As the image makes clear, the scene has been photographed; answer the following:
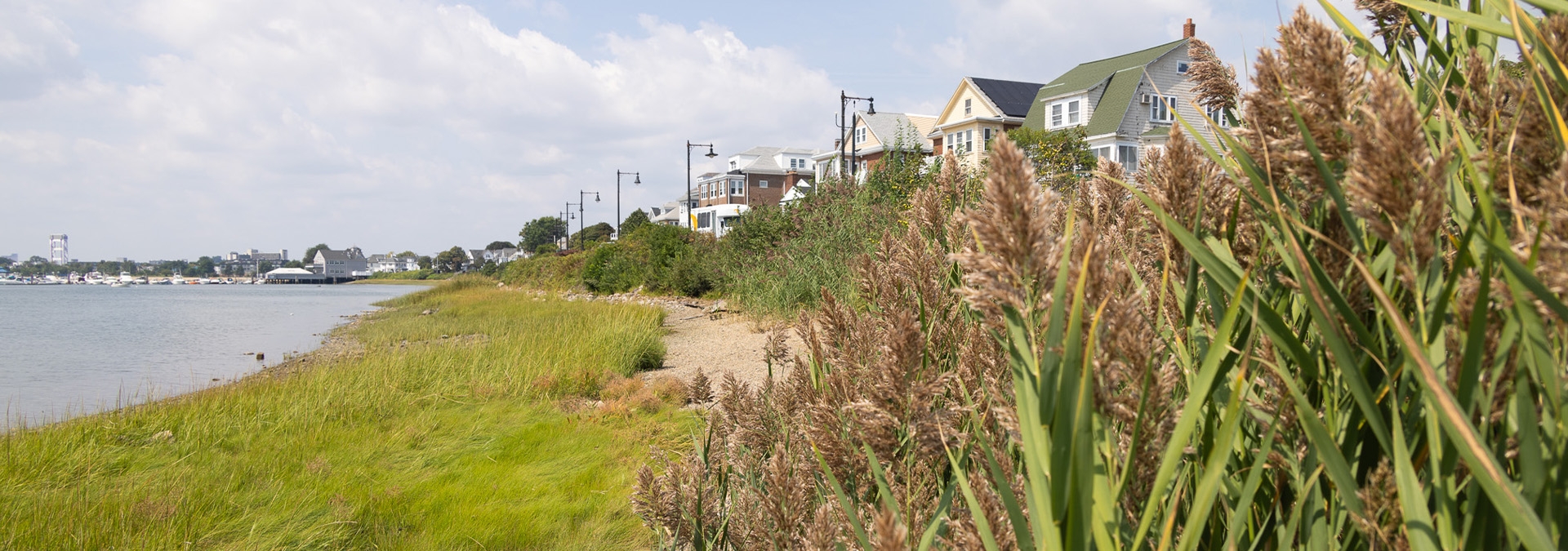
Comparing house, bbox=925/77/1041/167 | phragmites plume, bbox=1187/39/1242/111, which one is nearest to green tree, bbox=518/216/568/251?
house, bbox=925/77/1041/167

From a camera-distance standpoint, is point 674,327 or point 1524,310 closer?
point 1524,310

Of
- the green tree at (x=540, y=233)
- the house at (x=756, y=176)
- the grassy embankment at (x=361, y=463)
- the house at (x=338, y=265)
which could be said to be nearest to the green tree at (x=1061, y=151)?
the grassy embankment at (x=361, y=463)

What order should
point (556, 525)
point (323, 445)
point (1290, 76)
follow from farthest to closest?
point (323, 445) < point (556, 525) < point (1290, 76)

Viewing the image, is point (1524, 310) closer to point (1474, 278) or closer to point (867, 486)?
point (1474, 278)

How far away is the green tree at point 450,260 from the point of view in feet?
420

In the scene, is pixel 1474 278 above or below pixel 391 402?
above

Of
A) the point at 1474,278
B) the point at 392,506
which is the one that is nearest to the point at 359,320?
the point at 392,506

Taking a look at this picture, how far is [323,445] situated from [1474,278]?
28.1ft

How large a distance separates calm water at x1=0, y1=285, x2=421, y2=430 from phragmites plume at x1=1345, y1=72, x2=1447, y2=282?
12283mm

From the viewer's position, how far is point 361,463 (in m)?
6.85

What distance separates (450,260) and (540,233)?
933 inches

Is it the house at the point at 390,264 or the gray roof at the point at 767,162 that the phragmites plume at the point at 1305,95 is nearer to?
the gray roof at the point at 767,162

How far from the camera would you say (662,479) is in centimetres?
244

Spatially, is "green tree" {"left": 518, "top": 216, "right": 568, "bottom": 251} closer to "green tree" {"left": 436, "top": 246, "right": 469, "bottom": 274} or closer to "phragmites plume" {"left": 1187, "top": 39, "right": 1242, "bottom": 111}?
"green tree" {"left": 436, "top": 246, "right": 469, "bottom": 274}
